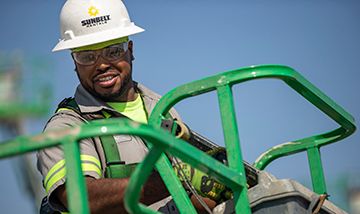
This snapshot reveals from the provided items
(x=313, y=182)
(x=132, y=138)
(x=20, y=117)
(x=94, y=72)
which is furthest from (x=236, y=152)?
(x=20, y=117)

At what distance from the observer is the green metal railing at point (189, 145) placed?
9.14 feet

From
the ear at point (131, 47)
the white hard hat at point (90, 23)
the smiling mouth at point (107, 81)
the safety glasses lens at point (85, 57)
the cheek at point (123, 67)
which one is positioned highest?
the white hard hat at point (90, 23)

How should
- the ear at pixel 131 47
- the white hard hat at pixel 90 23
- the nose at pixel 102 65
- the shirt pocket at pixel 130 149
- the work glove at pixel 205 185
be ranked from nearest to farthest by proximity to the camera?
the work glove at pixel 205 185
the shirt pocket at pixel 130 149
the nose at pixel 102 65
the white hard hat at pixel 90 23
the ear at pixel 131 47

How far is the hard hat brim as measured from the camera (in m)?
5.18

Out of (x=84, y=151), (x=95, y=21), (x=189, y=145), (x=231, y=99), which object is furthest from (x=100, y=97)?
(x=189, y=145)

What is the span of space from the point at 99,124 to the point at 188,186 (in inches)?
55.4

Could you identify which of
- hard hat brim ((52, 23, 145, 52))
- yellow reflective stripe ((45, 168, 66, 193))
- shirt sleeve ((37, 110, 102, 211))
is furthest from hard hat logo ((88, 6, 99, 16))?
yellow reflective stripe ((45, 168, 66, 193))

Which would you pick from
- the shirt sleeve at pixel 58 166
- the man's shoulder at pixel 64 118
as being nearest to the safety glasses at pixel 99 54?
the man's shoulder at pixel 64 118

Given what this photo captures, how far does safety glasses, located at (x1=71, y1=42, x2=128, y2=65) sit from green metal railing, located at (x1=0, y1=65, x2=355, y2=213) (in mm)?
1047

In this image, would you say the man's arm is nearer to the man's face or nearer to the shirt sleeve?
the shirt sleeve

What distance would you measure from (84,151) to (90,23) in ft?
3.29

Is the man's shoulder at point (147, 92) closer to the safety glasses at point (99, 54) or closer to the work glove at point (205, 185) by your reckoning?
the safety glasses at point (99, 54)

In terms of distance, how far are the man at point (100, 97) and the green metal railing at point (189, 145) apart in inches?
26.4

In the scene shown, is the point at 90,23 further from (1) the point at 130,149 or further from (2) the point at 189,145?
(2) the point at 189,145
